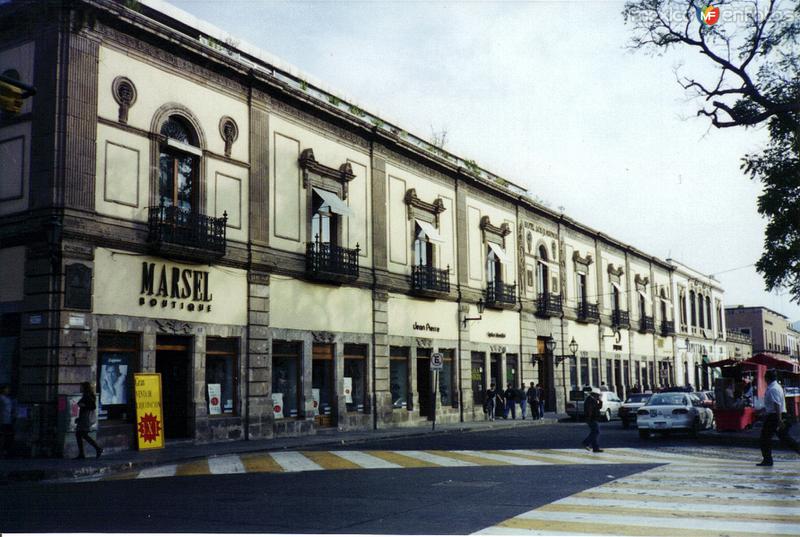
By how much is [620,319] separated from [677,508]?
4755cm

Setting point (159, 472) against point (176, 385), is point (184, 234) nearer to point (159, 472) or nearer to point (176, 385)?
point (176, 385)

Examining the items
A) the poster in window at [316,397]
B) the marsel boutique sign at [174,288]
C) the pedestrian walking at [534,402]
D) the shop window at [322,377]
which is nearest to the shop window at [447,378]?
the pedestrian walking at [534,402]

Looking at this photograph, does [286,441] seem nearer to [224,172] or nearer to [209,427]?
[209,427]

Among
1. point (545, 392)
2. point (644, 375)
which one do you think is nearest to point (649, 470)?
point (545, 392)

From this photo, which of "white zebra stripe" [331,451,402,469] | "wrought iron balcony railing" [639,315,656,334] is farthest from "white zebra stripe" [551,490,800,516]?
"wrought iron balcony railing" [639,315,656,334]

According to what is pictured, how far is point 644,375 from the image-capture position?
202ft

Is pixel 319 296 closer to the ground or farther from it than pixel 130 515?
farther from it

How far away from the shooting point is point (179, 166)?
22.7 m

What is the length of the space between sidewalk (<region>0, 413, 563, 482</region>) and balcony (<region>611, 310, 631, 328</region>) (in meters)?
29.0

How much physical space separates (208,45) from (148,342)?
9129 mm

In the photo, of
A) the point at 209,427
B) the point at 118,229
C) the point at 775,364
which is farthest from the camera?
the point at 775,364

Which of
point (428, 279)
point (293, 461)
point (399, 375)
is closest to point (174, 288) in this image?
point (293, 461)

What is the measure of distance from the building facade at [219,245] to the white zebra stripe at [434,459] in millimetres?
6394

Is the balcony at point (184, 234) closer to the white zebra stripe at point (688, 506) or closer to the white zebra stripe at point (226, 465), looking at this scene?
the white zebra stripe at point (226, 465)
